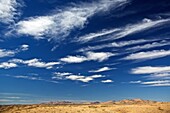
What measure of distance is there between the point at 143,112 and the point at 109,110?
13157 millimetres

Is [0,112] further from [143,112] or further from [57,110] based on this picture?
[143,112]

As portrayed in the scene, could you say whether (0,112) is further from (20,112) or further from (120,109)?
(120,109)

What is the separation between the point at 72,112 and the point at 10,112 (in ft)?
84.3

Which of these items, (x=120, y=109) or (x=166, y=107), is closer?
(x=120, y=109)

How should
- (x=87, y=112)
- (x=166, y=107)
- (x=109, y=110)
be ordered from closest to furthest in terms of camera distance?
1. (x=87, y=112)
2. (x=109, y=110)
3. (x=166, y=107)

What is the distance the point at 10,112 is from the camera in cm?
9825

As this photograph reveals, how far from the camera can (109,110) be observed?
97.4 meters

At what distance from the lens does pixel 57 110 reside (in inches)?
3725

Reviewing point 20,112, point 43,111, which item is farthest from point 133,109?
point 20,112

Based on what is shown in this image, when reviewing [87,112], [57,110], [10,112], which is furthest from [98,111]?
[10,112]

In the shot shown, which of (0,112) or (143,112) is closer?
(143,112)

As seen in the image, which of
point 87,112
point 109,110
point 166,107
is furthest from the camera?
point 166,107

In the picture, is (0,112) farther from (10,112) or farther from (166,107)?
(166,107)

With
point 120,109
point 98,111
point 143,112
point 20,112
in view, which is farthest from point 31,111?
point 143,112
